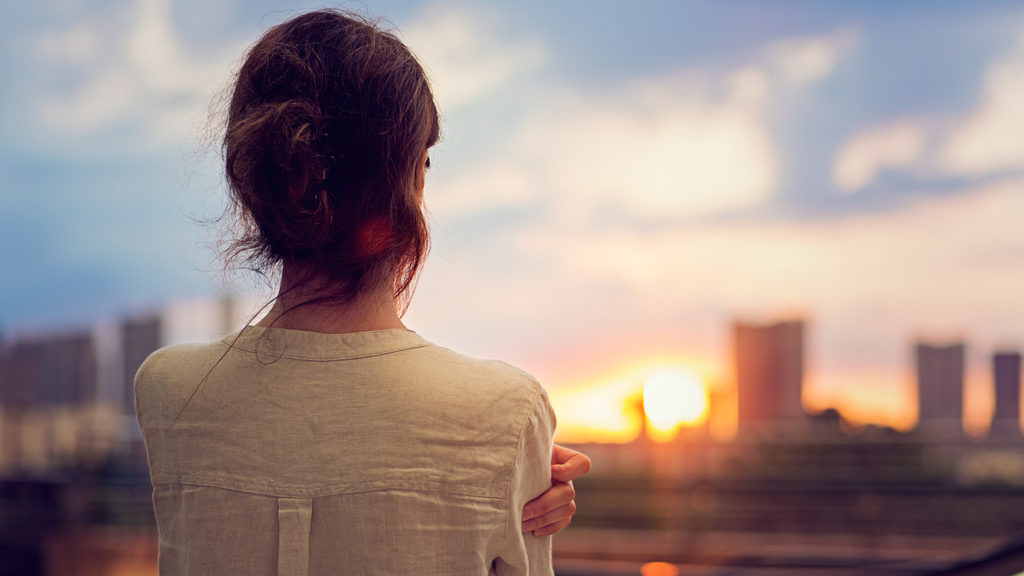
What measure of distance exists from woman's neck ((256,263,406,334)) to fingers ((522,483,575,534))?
0.64 ft

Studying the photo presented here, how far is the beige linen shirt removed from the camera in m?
0.66

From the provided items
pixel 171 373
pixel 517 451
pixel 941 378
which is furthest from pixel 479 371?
pixel 941 378

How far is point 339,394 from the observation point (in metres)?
0.68

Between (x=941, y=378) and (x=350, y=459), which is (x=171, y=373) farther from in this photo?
(x=941, y=378)

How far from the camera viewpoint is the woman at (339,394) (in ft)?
2.17

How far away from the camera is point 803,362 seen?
17.8m

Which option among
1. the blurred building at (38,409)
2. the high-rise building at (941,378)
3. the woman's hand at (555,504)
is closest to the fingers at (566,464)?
the woman's hand at (555,504)

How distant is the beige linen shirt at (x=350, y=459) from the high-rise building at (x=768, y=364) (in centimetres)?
1720

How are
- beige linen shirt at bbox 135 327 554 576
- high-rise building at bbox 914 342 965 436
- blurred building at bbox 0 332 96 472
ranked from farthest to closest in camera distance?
high-rise building at bbox 914 342 965 436 < blurred building at bbox 0 332 96 472 < beige linen shirt at bbox 135 327 554 576

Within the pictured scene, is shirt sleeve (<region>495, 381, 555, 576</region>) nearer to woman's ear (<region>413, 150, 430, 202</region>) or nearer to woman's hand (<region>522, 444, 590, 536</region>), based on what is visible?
woman's hand (<region>522, 444, 590, 536</region>)

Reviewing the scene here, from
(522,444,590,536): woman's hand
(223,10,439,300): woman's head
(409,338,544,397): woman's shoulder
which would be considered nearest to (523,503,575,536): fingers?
(522,444,590,536): woman's hand

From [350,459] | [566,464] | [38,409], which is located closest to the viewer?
[350,459]

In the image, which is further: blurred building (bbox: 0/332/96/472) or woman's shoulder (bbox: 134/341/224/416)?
blurred building (bbox: 0/332/96/472)

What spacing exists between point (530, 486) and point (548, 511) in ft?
0.12
